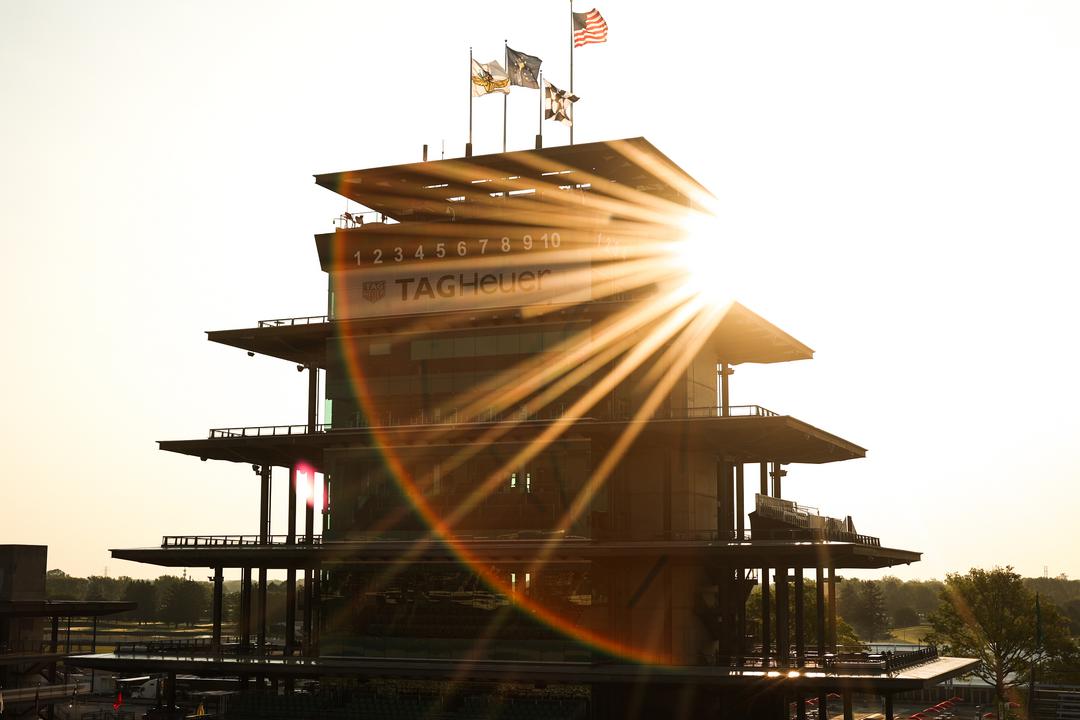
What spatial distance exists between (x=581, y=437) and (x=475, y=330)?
935cm

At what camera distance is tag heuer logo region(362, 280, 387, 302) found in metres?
73.7

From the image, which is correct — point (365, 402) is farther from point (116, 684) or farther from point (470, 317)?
point (116, 684)

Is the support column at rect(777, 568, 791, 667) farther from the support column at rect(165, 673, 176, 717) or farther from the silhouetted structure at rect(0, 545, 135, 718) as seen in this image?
the silhouetted structure at rect(0, 545, 135, 718)

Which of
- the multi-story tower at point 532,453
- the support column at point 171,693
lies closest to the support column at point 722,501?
the multi-story tower at point 532,453

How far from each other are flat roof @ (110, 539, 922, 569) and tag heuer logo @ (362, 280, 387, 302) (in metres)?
15.0

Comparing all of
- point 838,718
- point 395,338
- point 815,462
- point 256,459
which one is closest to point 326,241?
point 395,338

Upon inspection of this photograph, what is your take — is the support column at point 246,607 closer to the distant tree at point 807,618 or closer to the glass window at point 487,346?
the glass window at point 487,346

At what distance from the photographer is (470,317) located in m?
71.1

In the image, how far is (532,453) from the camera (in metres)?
67.9

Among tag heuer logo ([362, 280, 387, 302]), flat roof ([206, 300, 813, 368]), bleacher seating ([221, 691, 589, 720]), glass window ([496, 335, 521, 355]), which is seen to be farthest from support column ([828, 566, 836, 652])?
tag heuer logo ([362, 280, 387, 302])

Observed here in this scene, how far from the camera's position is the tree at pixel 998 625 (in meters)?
112

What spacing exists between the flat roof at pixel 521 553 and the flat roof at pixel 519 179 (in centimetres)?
2037

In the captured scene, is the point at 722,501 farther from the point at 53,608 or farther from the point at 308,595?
the point at 53,608

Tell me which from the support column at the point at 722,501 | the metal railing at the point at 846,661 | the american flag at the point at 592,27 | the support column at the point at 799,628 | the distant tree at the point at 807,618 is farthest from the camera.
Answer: the distant tree at the point at 807,618
